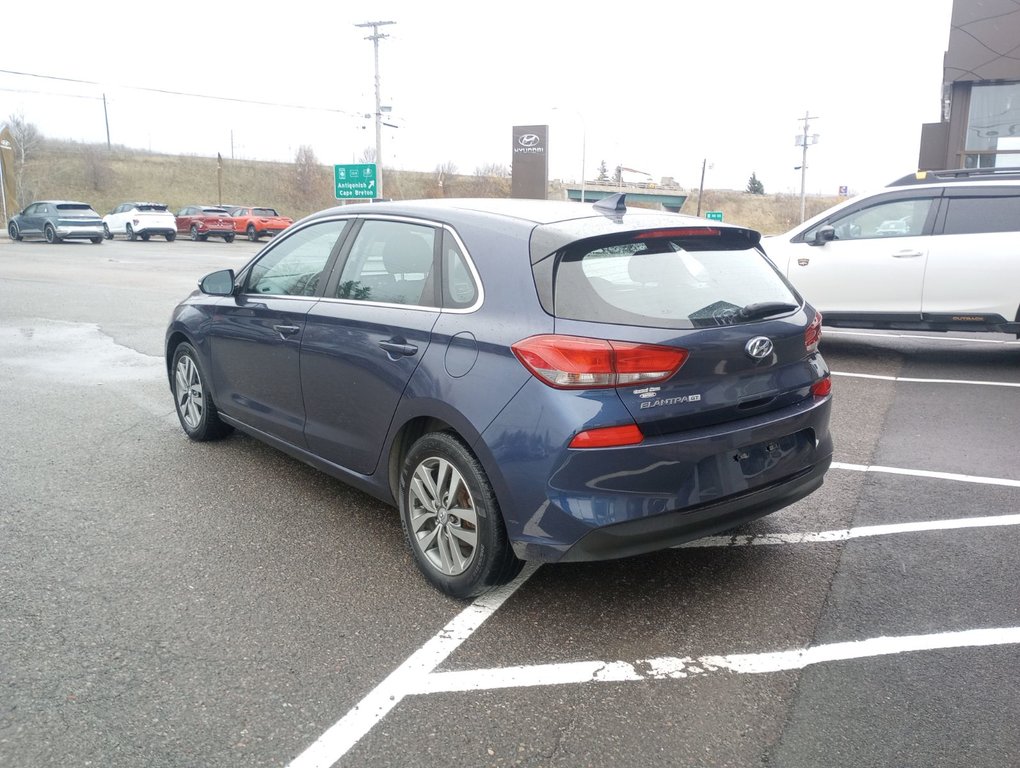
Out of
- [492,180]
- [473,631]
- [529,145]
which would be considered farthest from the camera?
[492,180]

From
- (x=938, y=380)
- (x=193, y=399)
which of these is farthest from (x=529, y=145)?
(x=193, y=399)

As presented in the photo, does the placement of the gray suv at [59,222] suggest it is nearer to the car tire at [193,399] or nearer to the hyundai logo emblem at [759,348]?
the car tire at [193,399]

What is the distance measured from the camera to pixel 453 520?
355 centimetres

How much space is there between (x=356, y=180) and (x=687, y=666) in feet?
133

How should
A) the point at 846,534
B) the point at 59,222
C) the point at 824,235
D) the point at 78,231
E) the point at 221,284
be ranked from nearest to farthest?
the point at 846,534 → the point at 221,284 → the point at 824,235 → the point at 59,222 → the point at 78,231

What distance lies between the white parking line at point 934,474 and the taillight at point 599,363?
2832 millimetres

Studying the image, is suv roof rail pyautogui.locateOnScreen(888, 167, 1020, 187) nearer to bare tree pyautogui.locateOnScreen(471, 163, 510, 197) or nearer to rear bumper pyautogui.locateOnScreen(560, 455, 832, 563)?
rear bumper pyautogui.locateOnScreen(560, 455, 832, 563)

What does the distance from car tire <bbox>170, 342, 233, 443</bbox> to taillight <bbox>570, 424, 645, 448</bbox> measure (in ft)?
10.9

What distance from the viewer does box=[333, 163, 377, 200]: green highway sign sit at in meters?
41.1

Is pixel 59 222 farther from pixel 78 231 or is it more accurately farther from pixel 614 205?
pixel 614 205

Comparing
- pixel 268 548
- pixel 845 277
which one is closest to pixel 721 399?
pixel 268 548

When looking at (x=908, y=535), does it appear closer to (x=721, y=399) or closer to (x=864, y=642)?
(x=864, y=642)

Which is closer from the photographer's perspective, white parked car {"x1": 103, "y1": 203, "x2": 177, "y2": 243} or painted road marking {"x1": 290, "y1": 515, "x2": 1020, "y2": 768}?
painted road marking {"x1": 290, "y1": 515, "x2": 1020, "y2": 768}

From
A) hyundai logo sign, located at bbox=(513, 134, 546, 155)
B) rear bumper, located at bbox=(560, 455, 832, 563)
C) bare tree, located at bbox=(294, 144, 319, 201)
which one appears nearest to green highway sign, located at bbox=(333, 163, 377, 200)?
hyundai logo sign, located at bbox=(513, 134, 546, 155)
